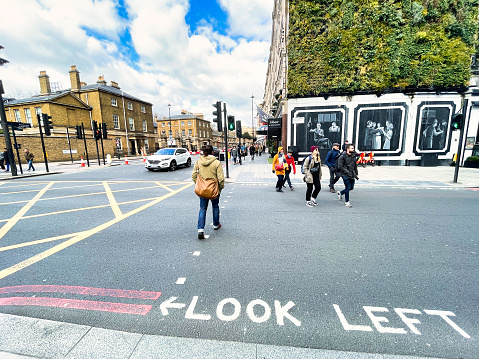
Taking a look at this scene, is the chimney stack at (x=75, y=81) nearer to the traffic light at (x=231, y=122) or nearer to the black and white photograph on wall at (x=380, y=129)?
the traffic light at (x=231, y=122)

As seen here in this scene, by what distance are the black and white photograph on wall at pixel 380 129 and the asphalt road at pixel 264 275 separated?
10.5 meters

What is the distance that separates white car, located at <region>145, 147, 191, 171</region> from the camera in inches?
554

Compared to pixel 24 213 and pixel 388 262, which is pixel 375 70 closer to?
pixel 388 262

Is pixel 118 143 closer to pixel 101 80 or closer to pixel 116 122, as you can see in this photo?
pixel 116 122

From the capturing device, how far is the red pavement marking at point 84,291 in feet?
7.86

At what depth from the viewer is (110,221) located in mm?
4812

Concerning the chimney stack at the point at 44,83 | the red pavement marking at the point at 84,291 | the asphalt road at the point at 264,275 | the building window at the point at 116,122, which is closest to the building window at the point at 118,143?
the building window at the point at 116,122

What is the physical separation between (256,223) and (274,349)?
115 inches

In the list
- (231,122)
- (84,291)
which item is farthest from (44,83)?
(84,291)

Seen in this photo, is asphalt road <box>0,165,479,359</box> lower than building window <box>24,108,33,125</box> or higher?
lower

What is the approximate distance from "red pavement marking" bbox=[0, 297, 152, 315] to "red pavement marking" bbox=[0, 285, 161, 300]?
129 mm

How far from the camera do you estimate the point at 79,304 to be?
7.41ft

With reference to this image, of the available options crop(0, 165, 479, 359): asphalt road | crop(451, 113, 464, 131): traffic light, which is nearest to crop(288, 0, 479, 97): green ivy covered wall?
crop(451, 113, 464, 131): traffic light

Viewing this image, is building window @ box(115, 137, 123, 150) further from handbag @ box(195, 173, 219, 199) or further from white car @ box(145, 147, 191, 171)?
handbag @ box(195, 173, 219, 199)
